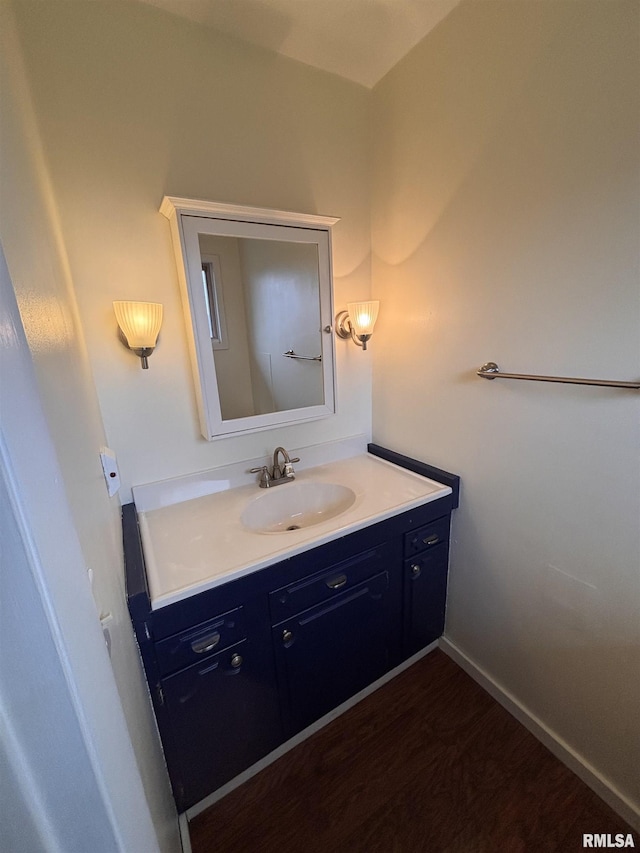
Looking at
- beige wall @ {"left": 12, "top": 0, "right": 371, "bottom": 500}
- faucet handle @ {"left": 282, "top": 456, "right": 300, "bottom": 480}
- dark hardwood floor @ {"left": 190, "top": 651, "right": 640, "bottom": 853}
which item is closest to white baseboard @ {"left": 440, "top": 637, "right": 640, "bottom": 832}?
dark hardwood floor @ {"left": 190, "top": 651, "right": 640, "bottom": 853}

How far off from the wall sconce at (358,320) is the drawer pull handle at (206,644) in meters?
1.21

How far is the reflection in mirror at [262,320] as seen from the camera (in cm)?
127

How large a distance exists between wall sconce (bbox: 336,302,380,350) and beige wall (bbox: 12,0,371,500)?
0.83 ft

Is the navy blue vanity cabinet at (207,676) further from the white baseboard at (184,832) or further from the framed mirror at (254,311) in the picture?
the framed mirror at (254,311)

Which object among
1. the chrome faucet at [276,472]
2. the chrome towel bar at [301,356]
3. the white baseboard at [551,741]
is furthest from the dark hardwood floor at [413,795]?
the chrome towel bar at [301,356]

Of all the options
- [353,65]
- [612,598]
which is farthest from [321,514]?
[353,65]

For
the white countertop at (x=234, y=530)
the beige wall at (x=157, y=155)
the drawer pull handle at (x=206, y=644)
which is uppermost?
the beige wall at (x=157, y=155)

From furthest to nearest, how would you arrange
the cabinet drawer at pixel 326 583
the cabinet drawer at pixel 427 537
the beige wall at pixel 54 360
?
the cabinet drawer at pixel 427 537 < the cabinet drawer at pixel 326 583 < the beige wall at pixel 54 360

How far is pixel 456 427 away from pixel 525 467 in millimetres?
290

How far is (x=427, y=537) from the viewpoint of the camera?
1400 mm

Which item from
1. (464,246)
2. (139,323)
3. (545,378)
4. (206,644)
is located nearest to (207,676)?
(206,644)

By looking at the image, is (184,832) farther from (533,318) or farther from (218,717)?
(533,318)

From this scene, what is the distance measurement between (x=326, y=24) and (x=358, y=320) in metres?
0.94

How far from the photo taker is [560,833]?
1.06 m
